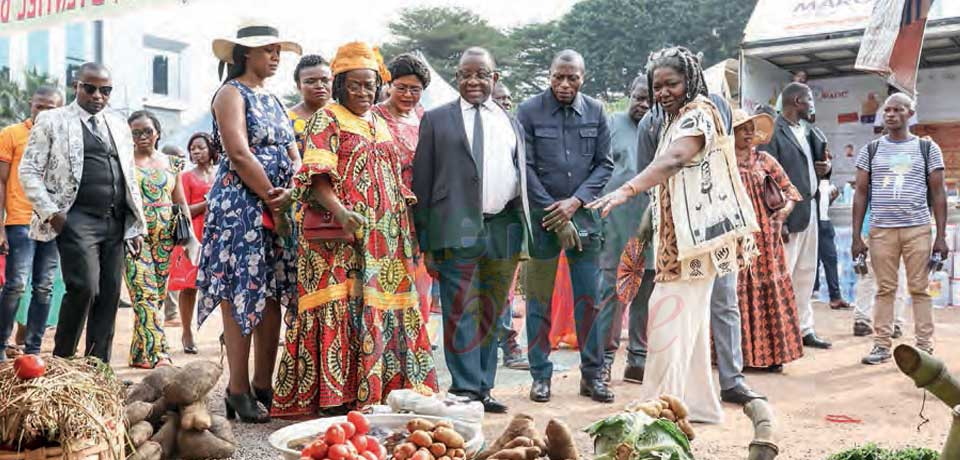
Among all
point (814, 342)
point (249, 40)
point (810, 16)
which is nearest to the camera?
point (249, 40)

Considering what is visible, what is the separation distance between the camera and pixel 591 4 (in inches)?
1609

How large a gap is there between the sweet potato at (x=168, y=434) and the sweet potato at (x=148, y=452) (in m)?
0.11

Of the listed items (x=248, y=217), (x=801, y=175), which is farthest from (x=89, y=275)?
(x=801, y=175)

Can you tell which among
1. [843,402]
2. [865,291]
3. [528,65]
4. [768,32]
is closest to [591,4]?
[528,65]

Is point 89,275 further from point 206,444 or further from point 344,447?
point 344,447

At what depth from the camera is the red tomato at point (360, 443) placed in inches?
124

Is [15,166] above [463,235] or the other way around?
above

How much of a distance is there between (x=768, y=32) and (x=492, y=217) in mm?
8057

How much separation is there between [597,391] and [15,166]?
4.58 metres

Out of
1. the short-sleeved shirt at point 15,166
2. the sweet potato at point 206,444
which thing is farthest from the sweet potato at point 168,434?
the short-sleeved shirt at point 15,166

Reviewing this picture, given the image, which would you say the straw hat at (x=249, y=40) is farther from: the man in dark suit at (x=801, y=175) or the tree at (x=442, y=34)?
the tree at (x=442, y=34)

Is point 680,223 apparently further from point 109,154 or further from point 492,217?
point 109,154

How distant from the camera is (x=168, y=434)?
395 centimetres

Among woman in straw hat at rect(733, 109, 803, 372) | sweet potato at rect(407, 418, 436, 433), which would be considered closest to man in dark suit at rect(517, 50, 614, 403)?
woman in straw hat at rect(733, 109, 803, 372)
